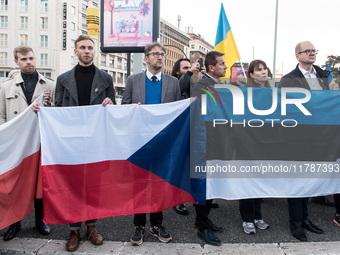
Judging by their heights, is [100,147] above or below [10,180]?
A: above

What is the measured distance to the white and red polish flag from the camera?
130 inches

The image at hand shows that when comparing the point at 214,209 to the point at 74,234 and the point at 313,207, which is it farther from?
the point at 74,234

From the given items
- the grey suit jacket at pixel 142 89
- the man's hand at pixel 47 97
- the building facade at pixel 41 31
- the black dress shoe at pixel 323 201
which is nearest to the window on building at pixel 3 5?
the building facade at pixel 41 31

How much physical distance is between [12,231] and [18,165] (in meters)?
0.75

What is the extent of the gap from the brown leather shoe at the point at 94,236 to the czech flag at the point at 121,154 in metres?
0.19

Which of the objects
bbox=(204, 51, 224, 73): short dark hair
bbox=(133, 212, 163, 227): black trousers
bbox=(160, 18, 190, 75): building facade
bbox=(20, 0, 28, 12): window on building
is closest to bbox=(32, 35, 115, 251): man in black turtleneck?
bbox=(204, 51, 224, 73): short dark hair

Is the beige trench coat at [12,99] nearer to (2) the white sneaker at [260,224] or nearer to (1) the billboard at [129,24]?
(2) the white sneaker at [260,224]

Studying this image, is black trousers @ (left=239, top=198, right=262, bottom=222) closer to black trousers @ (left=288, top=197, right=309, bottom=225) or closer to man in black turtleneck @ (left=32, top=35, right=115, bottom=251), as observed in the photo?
black trousers @ (left=288, top=197, right=309, bottom=225)

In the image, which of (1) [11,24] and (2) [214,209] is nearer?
(2) [214,209]

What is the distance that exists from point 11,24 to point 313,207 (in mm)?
59281

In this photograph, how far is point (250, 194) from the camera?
11.5 ft

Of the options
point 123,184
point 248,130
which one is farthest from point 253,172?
point 123,184

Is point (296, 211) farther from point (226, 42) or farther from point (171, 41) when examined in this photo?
point (171, 41)

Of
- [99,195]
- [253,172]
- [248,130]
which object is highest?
[248,130]
